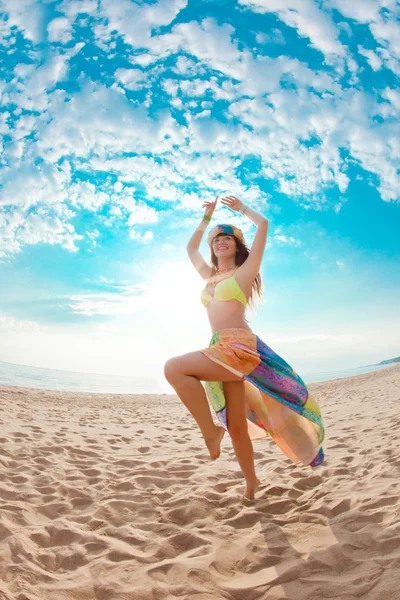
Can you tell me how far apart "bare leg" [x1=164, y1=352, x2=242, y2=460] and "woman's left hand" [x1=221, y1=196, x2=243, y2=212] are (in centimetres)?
→ 145

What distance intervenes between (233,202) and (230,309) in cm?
109

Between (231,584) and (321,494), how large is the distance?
53.7 inches

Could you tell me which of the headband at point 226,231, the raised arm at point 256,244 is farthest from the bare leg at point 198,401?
the headband at point 226,231

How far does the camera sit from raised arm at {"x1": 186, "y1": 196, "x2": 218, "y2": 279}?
342 cm

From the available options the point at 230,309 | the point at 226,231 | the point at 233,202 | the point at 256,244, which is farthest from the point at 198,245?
the point at 230,309

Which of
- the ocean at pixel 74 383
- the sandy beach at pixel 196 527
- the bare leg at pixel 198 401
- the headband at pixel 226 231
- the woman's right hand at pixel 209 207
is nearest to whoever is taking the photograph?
the sandy beach at pixel 196 527

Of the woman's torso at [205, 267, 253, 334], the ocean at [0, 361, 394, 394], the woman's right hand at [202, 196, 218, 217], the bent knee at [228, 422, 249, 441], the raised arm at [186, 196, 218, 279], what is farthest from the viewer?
the ocean at [0, 361, 394, 394]

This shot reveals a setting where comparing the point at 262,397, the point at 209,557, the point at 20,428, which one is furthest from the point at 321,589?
the point at 20,428

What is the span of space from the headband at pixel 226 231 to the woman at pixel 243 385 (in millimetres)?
211

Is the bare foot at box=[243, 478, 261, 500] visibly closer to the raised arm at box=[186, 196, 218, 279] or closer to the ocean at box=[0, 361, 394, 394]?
the raised arm at box=[186, 196, 218, 279]

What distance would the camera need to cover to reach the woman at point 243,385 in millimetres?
2605

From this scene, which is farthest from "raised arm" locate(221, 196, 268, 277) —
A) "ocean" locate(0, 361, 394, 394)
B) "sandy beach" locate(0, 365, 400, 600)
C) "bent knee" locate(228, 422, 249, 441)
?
"ocean" locate(0, 361, 394, 394)

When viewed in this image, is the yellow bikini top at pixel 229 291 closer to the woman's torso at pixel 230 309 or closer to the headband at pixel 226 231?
the woman's torso at pixel 230 309

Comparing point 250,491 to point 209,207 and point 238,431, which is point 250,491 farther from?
point 209,207
